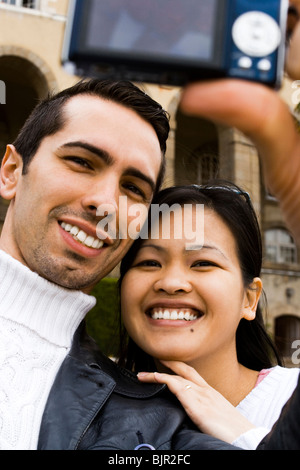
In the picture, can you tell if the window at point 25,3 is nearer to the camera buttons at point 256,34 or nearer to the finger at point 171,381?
the finger at point 171,381

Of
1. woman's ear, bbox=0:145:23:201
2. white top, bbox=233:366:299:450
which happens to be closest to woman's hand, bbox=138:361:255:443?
white top, bbox=233:366:299:450

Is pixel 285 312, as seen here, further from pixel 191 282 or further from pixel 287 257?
pixel 191 282

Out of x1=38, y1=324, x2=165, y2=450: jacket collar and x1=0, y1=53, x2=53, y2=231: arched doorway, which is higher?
x1=0, y1=53, x2=53, y2=231: arched doorway

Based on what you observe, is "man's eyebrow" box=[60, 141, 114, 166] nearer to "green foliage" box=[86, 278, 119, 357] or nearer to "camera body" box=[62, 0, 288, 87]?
"camera body" box=[62, 0, 288, 87]

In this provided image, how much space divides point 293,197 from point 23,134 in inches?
66.4

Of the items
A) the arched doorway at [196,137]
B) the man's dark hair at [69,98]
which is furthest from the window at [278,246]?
the man's dark hair at [69,98]

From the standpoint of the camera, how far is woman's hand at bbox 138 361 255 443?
171 centimetres

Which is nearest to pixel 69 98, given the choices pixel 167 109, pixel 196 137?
pixel 167 109

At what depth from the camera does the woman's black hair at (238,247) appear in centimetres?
231

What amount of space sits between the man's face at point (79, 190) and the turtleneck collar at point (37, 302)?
5cm

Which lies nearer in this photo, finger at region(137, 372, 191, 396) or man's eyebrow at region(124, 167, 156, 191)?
finger at region(137, 372, 191, 396)

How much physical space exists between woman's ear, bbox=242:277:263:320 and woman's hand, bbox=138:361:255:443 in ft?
1.69

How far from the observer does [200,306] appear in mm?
2037
